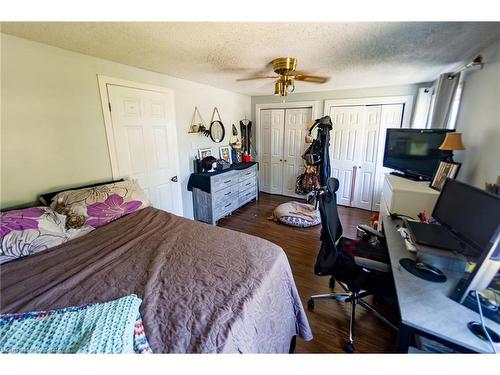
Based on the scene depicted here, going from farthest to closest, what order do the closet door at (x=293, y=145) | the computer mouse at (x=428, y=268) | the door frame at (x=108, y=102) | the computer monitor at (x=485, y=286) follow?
the closet door at (x=293, y=145)
the door frame at (x=108, y=102)
the computer mouse at (x=428, y=268)
the computer monitor at (x=485, y=286)

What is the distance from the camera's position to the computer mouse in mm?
1117

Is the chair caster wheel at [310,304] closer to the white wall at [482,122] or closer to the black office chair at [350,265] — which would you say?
the black office chair at [350,265]

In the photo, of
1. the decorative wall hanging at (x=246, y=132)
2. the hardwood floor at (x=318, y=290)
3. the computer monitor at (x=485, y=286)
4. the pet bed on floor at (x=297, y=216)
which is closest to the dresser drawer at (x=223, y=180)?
the hardwood floor at (x=318, y=290)

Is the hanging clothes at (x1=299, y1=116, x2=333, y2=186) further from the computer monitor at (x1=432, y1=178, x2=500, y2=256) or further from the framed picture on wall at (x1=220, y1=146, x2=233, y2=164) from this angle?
the computer monitor at (x1=432, y1=178, x2=500, y2=256)

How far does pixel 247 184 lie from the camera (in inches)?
158

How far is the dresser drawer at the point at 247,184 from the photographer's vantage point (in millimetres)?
3814

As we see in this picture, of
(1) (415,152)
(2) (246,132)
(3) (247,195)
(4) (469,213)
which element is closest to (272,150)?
(2) (246,132)

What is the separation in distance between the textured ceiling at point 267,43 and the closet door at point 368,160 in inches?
47.0

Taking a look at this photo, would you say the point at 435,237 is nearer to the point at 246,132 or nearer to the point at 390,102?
the point at 390,102

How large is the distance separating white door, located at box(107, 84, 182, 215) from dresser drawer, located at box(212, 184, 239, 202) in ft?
1.71

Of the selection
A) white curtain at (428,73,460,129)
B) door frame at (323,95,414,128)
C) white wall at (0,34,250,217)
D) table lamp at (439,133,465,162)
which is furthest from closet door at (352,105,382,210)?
white wall at (0,34,250,217)

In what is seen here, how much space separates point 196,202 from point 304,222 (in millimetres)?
1710

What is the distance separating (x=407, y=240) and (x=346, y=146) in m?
2.86
